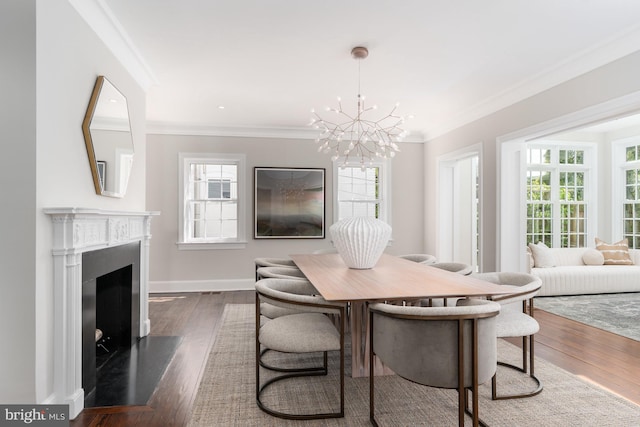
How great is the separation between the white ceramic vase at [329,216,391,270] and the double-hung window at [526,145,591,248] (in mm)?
4822

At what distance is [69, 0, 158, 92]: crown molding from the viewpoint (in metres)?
2.49

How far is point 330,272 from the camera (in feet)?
9.59

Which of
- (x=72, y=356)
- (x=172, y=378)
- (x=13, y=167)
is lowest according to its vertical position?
(x=172, y=378)

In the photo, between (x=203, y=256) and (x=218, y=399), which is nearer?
(x=218, y=399)

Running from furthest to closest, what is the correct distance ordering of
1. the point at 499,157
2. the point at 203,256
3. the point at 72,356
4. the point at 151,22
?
1. the point at 203,256
2. the point at 499,157
3. the point at 151,22
4. the point at 72,356

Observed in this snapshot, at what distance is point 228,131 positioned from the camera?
19.2 feet

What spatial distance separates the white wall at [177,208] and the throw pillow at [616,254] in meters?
3.24

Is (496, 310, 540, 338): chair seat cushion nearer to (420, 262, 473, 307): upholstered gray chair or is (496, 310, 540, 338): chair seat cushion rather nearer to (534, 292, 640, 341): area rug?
(420, 262, 473, 307): upholstered gray chair

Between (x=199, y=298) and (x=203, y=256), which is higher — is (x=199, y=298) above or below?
below

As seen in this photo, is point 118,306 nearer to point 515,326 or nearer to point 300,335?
point 300,335

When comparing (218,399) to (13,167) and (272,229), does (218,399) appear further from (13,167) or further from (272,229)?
(272,229)

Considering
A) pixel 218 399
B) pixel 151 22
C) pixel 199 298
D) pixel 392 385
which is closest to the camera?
pixel 218 399

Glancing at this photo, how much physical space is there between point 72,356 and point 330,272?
175 centimetres

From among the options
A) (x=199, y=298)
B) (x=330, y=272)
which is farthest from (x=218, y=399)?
(x=199, y=298)
